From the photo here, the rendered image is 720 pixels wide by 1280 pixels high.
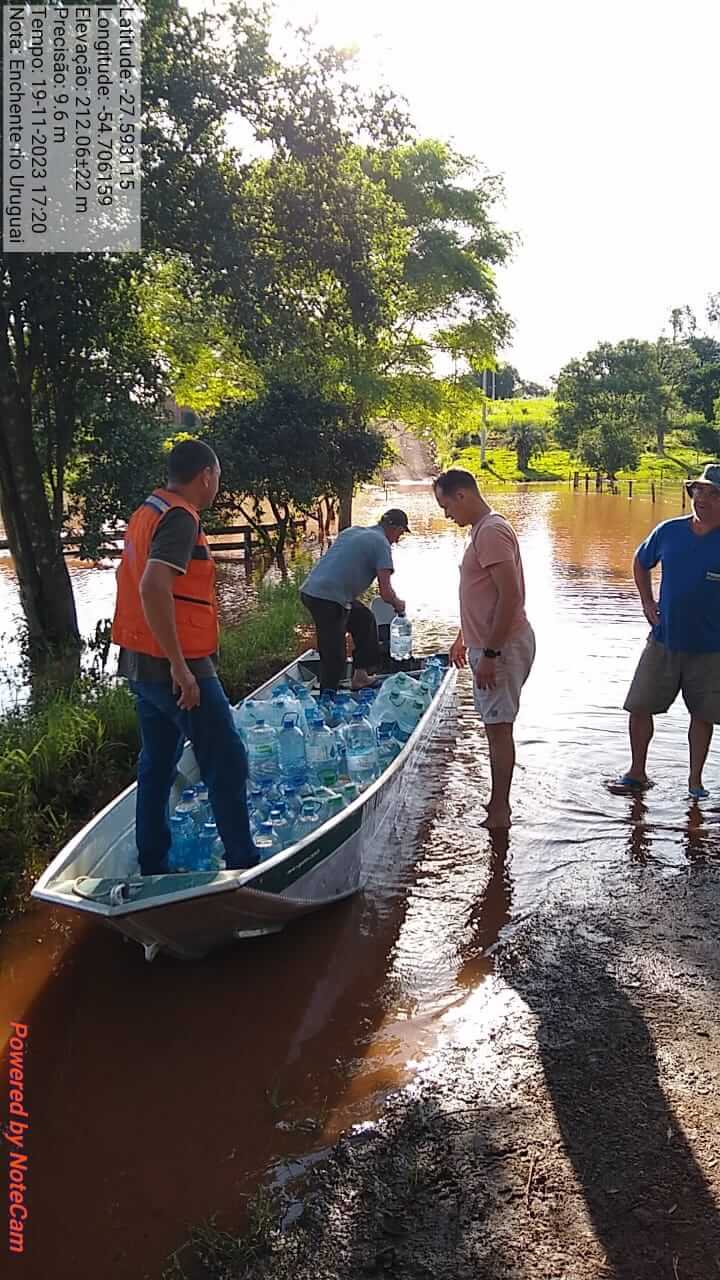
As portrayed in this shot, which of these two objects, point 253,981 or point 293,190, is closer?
point 253,981

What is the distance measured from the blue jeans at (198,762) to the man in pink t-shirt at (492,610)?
5.67 ft

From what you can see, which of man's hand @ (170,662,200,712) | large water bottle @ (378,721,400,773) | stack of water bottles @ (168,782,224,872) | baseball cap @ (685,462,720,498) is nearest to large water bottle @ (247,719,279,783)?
stack of water bottles @ (168,782,224,872)

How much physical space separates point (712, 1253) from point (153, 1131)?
1.90 meters

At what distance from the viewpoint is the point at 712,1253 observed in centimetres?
267

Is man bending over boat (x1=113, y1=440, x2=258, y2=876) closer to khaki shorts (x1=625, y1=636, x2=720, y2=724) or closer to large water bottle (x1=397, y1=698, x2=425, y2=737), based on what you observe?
large water bottle (x1=397, y1=698, x2=425, y2=737)

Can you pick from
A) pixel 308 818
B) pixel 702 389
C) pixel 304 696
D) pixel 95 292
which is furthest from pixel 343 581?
pixel 702 389

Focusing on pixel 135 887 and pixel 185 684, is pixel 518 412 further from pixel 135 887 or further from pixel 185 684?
pixel 135 887

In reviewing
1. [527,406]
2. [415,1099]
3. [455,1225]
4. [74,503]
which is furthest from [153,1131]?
[527,406]

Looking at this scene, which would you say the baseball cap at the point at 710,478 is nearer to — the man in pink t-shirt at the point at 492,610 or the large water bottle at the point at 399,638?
the man in pink t-shirt at the point at 492,610

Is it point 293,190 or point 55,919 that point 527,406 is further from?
point 55,919

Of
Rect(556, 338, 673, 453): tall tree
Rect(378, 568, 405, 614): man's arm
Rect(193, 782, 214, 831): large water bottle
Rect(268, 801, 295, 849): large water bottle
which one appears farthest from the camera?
Rect(556, 338, 673, 453): tall tree

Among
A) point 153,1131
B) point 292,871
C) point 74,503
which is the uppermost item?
point 74,503

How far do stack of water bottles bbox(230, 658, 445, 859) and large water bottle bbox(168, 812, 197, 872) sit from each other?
315mm

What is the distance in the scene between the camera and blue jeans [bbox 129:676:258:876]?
161 inches
